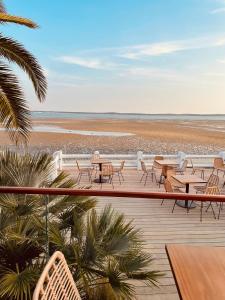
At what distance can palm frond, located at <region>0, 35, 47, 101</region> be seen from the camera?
4.97 m

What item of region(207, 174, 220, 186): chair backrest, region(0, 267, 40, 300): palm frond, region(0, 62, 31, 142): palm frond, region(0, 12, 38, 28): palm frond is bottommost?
region(207, 174, 220, 186): chair backrest

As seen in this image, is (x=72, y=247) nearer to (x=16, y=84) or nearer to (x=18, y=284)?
(x=18, y=284)

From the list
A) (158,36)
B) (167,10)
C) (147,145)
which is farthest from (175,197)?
(147,145)

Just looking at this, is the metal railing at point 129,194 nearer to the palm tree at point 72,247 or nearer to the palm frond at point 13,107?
the palm tree at point 72,247

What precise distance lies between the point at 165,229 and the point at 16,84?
12.3 ft

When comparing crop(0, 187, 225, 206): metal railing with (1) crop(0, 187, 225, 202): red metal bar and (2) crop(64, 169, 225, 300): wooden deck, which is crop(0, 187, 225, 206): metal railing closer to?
(1) crop(0, 187, 225, 202): red metal bar

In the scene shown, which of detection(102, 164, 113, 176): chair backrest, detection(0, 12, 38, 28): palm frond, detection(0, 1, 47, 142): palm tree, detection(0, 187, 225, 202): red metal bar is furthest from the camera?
detection(102, 164, 113, 176): chair backrest

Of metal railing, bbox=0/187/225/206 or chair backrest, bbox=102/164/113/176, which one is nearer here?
metal railing, bbox=0/187/225/206

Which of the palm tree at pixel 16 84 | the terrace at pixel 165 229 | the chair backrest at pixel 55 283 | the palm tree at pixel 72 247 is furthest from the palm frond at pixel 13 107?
the chair backrest at pixel 55 283

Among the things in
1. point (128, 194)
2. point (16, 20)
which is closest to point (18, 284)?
point (128, 194)

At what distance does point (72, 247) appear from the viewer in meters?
2.62

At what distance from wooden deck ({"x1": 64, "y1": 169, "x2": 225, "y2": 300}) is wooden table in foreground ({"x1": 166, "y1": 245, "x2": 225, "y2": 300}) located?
1.94 metres

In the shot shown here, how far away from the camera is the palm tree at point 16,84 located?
4887 mm

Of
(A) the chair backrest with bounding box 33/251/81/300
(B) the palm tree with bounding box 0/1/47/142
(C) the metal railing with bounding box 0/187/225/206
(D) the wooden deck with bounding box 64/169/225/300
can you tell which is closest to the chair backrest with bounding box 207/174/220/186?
(D) the wooden deck with bounding box 64/169/225/300
